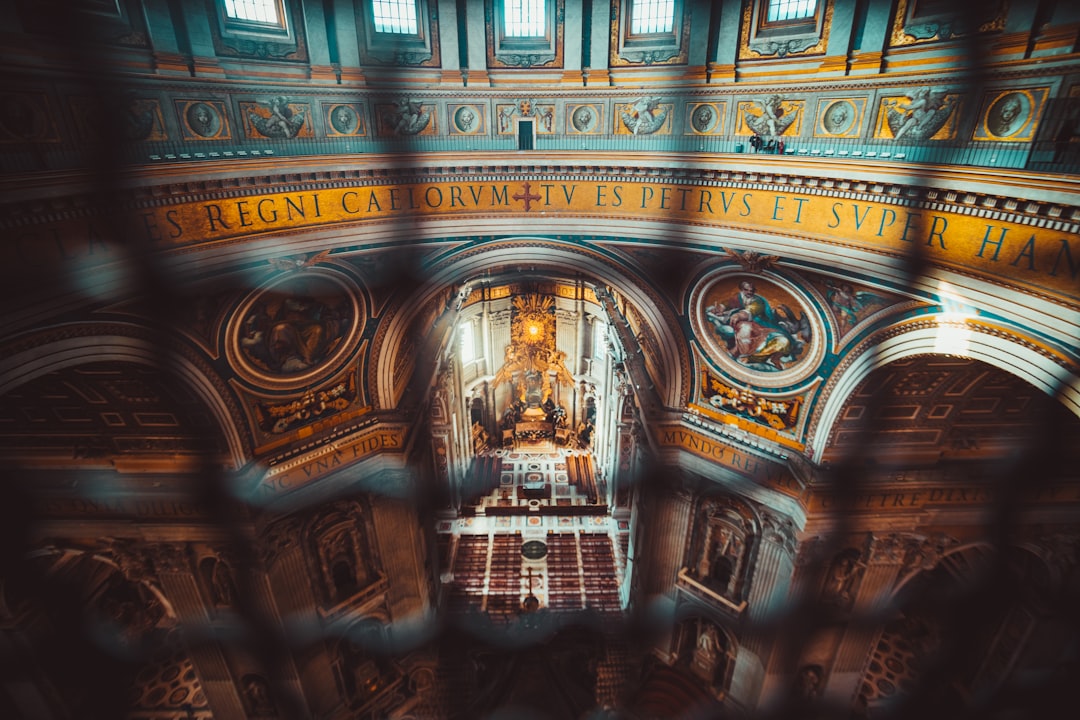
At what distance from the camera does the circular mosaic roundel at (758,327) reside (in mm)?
8859

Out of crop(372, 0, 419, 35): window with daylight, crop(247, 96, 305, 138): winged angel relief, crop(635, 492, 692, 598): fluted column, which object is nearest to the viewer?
crop(247, 96, 305, 138): winged angel relief

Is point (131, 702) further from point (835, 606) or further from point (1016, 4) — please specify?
point (1016, 4)

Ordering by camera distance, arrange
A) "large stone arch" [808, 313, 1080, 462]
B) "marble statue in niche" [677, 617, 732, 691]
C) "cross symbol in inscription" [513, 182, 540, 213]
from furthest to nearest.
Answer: "marble statue in niche" [677, 617, 732, 691], "cross symbol in inscription" [513, 182, 540, 213], "large stone arch" [808, 313, 1080, 462]

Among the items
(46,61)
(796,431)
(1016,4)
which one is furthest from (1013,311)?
(46,61)

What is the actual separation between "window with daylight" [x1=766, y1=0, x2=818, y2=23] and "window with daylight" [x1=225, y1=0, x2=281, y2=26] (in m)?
7.73

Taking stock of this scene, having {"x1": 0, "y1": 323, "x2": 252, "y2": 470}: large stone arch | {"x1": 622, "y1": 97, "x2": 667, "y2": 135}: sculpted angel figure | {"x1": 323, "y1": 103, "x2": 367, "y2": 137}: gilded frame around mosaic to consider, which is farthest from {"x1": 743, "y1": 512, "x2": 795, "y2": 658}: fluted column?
{"x1": 323, "y1": 103, "x2": 367, "y2": 137}: gilded frame around mosaic

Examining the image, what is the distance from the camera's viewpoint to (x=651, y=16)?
27.3 ft

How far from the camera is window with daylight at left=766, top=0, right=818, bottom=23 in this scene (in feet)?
24.1

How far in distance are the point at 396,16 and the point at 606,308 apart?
8246mm

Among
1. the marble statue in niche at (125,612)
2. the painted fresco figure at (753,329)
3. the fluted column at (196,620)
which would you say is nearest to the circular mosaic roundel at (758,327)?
the painted fresco figure at (753,329)

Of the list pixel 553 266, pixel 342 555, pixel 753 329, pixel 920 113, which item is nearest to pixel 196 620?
pixel 342 555

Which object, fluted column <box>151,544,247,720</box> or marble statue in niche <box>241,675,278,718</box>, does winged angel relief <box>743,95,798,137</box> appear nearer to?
fluted column <box>151,544,247,720</box>

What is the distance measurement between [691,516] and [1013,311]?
7754 mm

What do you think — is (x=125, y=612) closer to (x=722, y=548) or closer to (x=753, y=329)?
(x=722, y=548)
